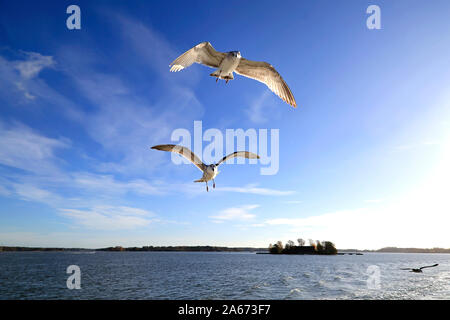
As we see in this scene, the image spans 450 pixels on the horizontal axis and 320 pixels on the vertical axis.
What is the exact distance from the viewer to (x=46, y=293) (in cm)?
3172

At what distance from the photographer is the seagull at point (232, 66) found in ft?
31.0

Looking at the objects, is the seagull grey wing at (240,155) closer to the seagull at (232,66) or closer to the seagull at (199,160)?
the seagull at (199,160)

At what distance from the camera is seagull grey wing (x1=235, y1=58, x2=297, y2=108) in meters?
11.0

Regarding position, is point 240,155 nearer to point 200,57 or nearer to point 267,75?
point 200,57

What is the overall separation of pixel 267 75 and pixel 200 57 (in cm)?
298

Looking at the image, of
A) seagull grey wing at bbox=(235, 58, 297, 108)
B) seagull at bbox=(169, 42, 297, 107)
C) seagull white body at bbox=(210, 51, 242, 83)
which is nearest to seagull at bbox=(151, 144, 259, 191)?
seagull at bbox=(169, 42, 297, 107)

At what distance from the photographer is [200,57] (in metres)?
9.89

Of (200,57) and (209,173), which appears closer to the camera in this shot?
(209,173)

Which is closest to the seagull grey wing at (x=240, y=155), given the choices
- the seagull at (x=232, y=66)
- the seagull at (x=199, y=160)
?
the seagull at (x=199, y=160)

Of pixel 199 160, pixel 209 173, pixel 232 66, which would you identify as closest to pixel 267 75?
pixel 232 66

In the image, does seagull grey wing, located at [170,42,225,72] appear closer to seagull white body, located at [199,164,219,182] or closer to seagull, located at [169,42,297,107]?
seagull, located at [169,42,297,107]
